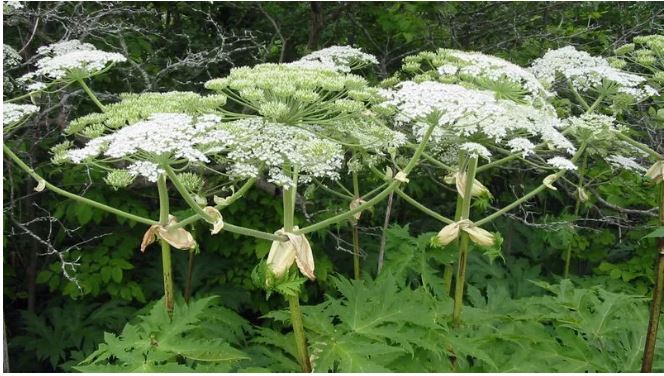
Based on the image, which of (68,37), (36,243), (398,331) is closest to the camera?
(398,331)

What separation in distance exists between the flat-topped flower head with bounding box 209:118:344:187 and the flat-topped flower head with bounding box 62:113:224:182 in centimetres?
12

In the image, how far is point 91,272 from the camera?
4.98 meters

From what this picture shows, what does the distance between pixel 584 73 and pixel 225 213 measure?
2927 mm

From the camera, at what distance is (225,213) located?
5.25m

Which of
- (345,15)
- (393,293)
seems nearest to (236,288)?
(393,293)

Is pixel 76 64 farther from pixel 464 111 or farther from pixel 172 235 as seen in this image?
pixel 464 111

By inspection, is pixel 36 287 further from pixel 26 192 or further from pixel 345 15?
pixel 345 15

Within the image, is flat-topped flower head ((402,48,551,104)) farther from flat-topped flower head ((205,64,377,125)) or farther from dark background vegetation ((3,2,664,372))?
dark background vegetation ((3,2,664,372))

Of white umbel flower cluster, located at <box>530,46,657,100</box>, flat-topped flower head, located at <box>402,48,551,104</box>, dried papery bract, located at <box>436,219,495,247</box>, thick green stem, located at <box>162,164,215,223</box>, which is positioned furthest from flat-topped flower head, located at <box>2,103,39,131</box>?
white umbel flower cluster, located at <box>530,46,657,100</box>

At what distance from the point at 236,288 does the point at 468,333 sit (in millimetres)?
2360

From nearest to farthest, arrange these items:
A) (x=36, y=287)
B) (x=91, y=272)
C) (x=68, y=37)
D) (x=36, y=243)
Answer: (x=68, y=37) < (x=91, y=272) < (x=36, y=243) < (x=36, y=287)

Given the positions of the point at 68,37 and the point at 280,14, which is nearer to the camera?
the point at 68,37

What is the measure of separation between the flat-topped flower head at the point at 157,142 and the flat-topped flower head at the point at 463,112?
2.72 ft

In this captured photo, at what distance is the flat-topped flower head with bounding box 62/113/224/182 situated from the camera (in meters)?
2.37
